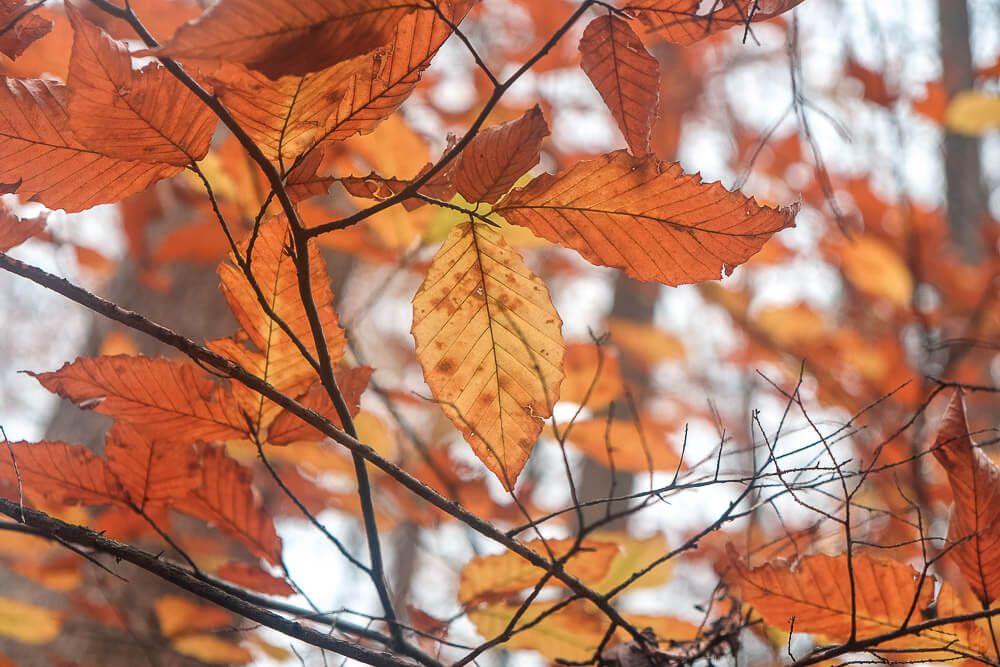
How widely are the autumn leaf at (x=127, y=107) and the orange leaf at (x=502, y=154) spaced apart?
0.15m

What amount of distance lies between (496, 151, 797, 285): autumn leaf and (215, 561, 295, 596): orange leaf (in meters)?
0.42

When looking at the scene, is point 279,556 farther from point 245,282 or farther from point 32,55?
point 32,55

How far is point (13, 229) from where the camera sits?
48cm

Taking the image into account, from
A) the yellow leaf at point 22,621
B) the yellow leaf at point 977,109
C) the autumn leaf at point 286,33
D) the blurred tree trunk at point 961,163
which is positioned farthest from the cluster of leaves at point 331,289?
the blurred tree trunk at point 961,163

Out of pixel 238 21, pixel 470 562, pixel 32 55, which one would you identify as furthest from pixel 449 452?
pixel 238 21

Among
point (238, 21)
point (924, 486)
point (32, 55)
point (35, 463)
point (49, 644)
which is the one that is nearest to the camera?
point (238, 21)

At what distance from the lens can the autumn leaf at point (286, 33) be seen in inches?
12.0

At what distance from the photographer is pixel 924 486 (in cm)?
158

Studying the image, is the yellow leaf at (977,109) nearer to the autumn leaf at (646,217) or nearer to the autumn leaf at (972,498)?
the autumn leaf at (972,498)

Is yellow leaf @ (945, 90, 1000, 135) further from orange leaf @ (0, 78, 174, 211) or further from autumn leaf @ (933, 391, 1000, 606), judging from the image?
orange leaf @ (0, 78, 174, 211)

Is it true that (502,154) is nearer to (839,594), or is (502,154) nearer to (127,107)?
(127,107)

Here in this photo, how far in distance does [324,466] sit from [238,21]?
91 cm

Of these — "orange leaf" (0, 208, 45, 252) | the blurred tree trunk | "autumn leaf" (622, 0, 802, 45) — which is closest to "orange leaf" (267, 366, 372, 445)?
"orange leaf" (0, 208, 45, 252)

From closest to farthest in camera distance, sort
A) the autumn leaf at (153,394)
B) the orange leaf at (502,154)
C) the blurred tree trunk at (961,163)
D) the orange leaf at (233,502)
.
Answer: the orange leaf at (502,154)
the autumn leaf at (153,394)
the orange leaf at (233,502)
the blurred tree trunk at (961,163)
